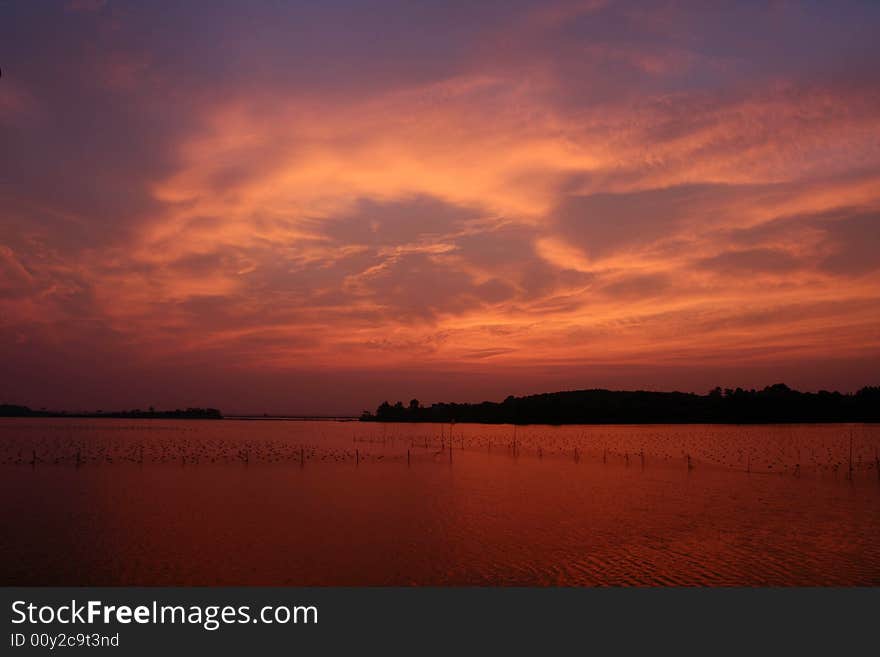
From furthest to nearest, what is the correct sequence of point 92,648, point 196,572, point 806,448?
point 806,448
point 196,572
point 92,648

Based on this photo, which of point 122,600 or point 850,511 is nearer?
point 122,600

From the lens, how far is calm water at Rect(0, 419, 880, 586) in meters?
21.8

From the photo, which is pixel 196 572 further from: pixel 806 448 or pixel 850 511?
pixel 806 448

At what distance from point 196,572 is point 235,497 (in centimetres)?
1979

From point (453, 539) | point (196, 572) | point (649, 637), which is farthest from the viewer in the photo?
point (453, 539)

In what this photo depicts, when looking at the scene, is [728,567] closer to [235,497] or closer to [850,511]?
[850,511]

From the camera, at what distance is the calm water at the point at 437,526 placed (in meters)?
21.8

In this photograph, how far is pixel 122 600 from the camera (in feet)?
57.9

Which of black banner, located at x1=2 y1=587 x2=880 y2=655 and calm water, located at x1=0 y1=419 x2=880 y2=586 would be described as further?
calm water, located at x1=0 y1=419 x2=880 y2=586

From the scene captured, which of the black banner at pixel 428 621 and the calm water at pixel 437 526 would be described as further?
the calm water at pixel 437 526

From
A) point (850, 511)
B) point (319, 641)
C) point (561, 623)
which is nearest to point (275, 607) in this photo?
point (319, 641)

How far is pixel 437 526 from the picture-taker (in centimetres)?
3038

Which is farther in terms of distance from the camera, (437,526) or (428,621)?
(437,526)

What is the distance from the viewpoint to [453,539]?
27.3 m
